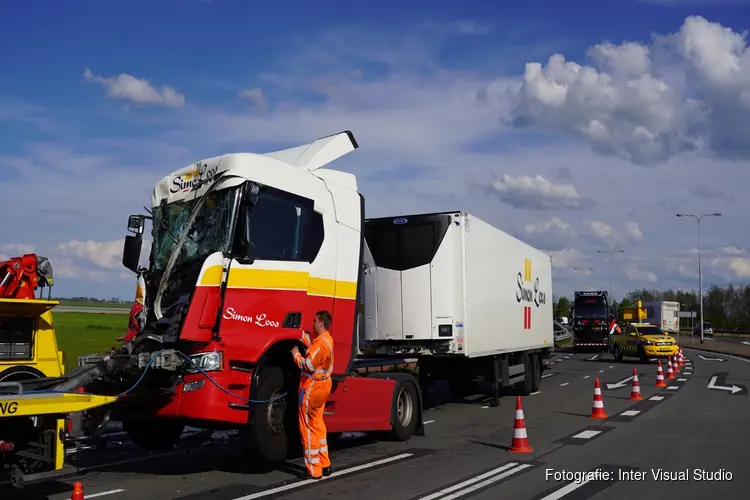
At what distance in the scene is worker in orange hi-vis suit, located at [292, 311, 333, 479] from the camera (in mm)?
8289

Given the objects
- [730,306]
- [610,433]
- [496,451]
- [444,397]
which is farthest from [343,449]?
[730,306]

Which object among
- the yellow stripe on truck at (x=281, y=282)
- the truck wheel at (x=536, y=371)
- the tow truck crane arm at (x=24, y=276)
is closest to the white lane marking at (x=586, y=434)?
the yellow stripe on truck at (x=281, y=282)

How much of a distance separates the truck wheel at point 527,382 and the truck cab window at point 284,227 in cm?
1104

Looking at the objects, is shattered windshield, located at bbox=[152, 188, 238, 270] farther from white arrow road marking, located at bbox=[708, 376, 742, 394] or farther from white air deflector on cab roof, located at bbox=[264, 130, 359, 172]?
white arrow road marking, located at bbox=[708, 376, 742, 394]

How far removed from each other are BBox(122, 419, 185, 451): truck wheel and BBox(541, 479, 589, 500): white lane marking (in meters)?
4.77

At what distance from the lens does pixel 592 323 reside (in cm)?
4272

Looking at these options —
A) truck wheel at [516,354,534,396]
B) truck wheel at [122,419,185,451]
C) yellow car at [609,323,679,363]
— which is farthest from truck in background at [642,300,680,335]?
truck wheel at [122,419,185,451]

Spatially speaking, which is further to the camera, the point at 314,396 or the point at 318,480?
the point at 318,480

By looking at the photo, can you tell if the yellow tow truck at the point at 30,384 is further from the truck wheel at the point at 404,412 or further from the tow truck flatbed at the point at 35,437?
the truck wheel at the point at 404,412

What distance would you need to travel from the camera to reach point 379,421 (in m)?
10.6

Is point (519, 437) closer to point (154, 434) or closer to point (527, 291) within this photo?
point (154, 434)

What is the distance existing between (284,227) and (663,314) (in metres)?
49.2

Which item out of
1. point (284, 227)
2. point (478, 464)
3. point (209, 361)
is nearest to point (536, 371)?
point (478, 464)

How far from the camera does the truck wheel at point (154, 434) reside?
32.1 feet
